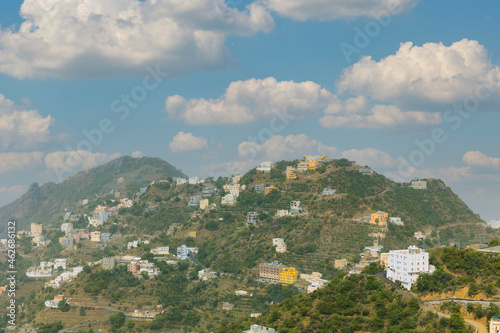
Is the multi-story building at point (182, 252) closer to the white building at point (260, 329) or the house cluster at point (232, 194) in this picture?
the house cluster at point (232, 194)

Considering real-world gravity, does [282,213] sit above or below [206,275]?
above

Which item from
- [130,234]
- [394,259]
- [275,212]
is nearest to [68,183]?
[130,234]

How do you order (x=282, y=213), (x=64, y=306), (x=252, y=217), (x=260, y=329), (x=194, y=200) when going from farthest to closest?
(x=194, y=200), (x=252, y=217), (x=282, y=213), (x=64, y=306), (x=260, y=329)

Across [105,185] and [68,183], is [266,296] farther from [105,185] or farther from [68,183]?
[68,183]

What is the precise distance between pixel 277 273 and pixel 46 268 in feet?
126

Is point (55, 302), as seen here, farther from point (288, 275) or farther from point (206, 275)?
point (288, 275)

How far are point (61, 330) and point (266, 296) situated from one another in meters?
18.0

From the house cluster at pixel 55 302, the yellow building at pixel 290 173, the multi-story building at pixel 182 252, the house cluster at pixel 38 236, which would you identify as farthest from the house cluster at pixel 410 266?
the house cluster at pixel 38 236

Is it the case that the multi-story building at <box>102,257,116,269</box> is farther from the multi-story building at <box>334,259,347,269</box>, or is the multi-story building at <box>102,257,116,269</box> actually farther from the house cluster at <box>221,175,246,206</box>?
the multi-story building at <box>334,259,347,269</box>

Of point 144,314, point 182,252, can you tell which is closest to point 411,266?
point 144,314

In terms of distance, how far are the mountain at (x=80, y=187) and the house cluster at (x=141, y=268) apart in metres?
76.6

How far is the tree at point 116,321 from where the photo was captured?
4666cm

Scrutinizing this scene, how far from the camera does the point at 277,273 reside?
49.2 metres

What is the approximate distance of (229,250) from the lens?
2296 inches
